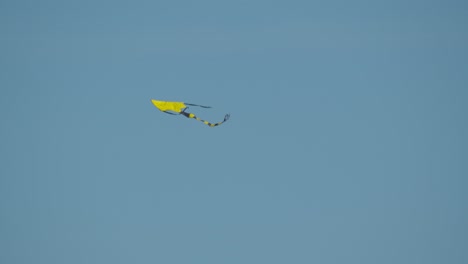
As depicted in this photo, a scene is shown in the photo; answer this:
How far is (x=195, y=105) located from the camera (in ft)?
180

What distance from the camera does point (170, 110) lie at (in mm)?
62500

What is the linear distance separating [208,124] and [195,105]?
4.94 m

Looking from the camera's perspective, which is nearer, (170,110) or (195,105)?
(195,105)

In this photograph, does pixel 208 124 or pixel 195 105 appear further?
pixel 208 124

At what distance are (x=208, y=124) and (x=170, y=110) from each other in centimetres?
449

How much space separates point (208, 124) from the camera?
59.6m

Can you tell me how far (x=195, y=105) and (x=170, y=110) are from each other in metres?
7.95
